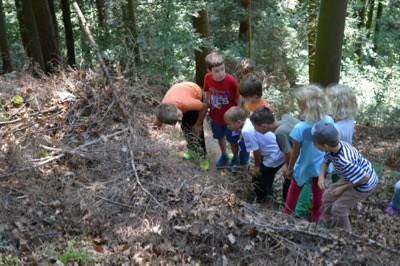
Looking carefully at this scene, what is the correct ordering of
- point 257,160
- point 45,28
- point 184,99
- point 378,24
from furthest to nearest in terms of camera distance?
point 378,24 < point 45,28 < point 184,99 < point 257,160

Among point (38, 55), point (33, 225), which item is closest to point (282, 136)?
point (33, 225)

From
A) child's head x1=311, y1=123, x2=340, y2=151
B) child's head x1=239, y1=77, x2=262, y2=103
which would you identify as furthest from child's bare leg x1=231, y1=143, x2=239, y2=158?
child's head x1=311, y1=123, x2=340, y2=151

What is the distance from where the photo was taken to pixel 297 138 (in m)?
4.47

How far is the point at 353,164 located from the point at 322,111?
2.35 ft

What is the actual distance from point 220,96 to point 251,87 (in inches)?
36.2

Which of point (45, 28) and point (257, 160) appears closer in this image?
point (257, 160)

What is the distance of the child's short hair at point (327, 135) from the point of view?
3.89 m

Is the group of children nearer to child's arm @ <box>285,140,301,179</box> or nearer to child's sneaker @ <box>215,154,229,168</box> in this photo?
child's arm @ <box>285,140,301,179</box>

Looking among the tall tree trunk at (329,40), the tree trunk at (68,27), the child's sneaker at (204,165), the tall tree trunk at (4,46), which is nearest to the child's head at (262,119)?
the child's sneaker at (204,165)

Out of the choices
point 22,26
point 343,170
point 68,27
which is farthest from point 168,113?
point 22,26

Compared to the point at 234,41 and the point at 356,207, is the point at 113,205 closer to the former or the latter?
the point at 356,207

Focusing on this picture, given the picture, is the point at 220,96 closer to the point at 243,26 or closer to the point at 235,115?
the point at 235,115

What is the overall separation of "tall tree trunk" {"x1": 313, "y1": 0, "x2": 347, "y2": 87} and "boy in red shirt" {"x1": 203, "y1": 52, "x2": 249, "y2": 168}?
240 cm

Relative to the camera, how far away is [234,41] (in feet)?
52.6
